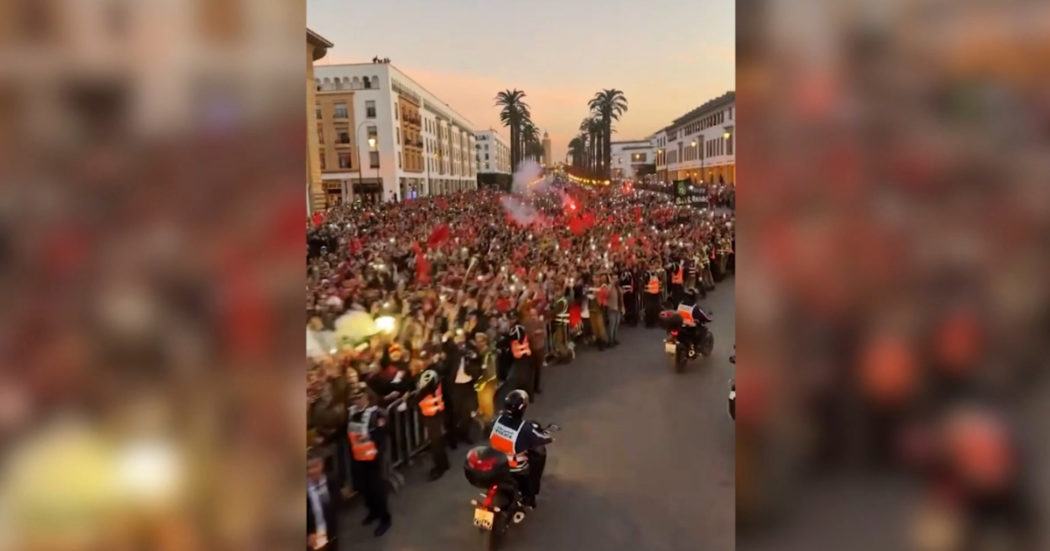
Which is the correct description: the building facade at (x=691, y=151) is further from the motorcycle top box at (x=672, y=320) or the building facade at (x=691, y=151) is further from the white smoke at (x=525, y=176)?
the motorcycle top box at (x=672, y=320)

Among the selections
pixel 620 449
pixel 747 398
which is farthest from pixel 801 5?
pixel 620 449

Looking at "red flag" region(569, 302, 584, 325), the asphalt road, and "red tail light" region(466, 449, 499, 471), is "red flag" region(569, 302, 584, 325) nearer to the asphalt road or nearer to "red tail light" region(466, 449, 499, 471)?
the asphalt road

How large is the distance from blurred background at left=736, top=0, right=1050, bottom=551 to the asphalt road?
1333 millimetres

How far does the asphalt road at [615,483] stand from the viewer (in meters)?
3.53

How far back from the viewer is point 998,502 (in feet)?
7.40

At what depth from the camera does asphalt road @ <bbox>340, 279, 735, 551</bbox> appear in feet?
11.6

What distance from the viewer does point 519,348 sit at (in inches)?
215

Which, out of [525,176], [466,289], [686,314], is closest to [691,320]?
[686,314]

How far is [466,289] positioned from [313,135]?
307cm

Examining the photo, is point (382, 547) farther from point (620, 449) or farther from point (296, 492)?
point (620, 449)

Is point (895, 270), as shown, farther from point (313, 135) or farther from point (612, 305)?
point (612, 305)

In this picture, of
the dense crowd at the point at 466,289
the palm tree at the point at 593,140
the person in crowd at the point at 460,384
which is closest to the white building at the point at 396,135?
the dense crowd at the point at 466,289

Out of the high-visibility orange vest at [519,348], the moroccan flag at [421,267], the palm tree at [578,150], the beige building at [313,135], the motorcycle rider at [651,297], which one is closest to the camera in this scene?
the beige building at [313,135]

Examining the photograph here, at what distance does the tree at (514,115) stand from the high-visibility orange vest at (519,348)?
5.53 feet
